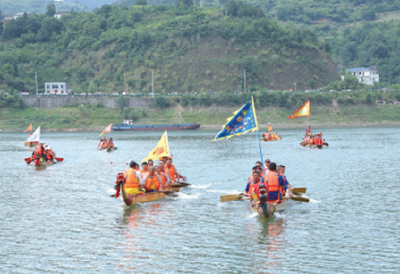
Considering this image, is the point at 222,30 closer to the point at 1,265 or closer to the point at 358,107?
the point at 358,107

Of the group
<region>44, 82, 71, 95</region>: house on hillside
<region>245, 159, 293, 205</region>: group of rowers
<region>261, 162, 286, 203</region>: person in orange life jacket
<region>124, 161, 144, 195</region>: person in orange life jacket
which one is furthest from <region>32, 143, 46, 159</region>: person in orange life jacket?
<region>44, 82, 71, 95</region>: house on hillside

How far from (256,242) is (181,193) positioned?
12931 millimetres

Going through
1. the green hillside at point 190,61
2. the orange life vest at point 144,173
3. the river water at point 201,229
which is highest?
the green hillside at point 190,61

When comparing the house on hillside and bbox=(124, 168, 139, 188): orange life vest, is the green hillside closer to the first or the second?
the house on hillside

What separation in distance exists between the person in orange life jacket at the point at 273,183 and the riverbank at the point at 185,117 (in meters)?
115

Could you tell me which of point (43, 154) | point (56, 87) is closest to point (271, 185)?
point (43, 154)

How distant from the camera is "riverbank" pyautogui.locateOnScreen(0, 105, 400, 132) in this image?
144 meters

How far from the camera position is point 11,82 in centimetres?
17238

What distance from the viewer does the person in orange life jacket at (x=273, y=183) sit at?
26.3 metres

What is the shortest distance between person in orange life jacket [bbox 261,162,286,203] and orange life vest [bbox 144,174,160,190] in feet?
27.8

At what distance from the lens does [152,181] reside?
106 feet

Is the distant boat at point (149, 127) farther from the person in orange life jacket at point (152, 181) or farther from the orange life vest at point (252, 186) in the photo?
the orange life vest at point (252, 186)

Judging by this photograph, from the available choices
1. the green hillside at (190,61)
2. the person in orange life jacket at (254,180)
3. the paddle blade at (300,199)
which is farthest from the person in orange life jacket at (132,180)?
the green hillside at (190,61)

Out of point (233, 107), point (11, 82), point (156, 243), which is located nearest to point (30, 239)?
point (156, 243)
